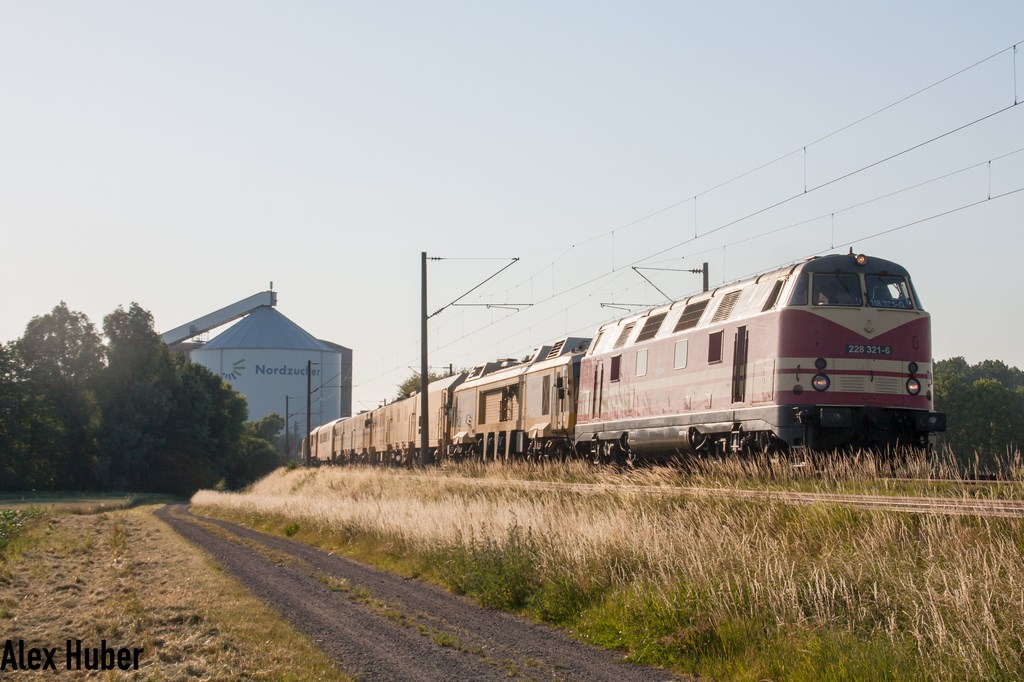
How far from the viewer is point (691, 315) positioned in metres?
23.7

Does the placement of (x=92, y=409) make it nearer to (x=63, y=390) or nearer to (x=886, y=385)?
(x=63, y=390)

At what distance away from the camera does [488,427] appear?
40.9 metres

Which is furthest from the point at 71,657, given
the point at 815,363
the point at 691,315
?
the point at 691,315

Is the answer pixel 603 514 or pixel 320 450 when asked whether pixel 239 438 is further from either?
pixel 603 514

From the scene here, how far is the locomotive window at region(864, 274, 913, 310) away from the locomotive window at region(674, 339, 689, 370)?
14.8ft

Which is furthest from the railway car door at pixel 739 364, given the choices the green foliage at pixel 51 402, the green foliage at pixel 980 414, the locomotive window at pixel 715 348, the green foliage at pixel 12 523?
the green foliage at pixel 51 402

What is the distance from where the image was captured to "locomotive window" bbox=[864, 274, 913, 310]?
66.2 feet

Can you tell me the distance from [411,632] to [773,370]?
927 centimetres

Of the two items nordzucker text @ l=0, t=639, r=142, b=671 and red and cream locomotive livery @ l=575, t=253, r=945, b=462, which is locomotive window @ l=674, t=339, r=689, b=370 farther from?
nordzucker text @ l=0, t=639, r=142, b=671

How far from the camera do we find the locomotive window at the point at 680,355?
23.5 meters

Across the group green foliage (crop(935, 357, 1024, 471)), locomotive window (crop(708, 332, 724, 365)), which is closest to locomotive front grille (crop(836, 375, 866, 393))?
locomotive window (crop(708, 332, 724, 365))

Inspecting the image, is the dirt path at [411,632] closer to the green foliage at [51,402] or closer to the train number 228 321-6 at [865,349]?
the train number 228 321-6 at [865,349]

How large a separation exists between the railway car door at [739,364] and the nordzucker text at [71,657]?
12.7 m

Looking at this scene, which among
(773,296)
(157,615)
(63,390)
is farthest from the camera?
(63,390)
